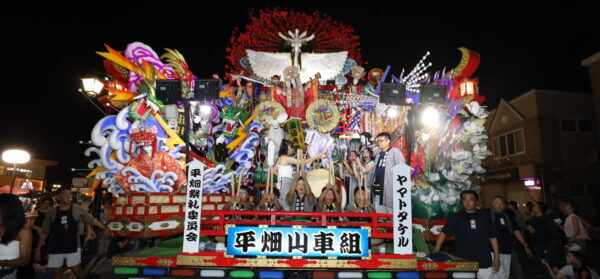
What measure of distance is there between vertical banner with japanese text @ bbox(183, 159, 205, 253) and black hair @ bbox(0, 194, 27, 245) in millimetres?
1720

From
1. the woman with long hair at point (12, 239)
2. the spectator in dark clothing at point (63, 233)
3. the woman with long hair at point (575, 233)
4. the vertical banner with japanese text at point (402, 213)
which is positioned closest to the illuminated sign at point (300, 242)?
the vertical banner with japanese text at point (402, 213)

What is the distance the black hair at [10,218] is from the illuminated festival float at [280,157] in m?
1.23

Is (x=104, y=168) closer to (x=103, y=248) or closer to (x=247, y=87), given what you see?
(x=103, y=248)

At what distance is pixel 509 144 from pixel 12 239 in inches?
1016

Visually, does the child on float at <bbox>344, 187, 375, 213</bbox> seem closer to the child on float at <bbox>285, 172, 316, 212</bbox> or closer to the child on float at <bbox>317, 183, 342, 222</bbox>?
the child on float at <bbox>317, 183, 342, 222</bbox>

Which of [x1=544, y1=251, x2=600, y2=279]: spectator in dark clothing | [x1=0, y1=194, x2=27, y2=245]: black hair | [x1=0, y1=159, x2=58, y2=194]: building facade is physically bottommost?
[x1=544, y1=251, x2=600, y2=279]: spectator in dark clothing

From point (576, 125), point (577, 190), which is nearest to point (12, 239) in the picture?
point (577, 190)

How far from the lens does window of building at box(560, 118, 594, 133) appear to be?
19.5 meters

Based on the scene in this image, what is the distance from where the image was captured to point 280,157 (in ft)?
26.3

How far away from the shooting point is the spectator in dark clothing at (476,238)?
4.53 m

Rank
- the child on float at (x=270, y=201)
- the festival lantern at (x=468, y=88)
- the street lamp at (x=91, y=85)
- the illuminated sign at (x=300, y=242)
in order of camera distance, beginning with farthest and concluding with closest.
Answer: the street lamp at (x=91, y=85) → the festival lantern at (x=468, y=88) → the child on float at (x=270, y=201) → the illuminated sign at (x=300, y=242)

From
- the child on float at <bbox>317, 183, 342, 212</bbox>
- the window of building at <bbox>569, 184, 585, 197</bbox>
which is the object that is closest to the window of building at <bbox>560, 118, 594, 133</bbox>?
the window of building at <bbox>569, 184, 585, 197</bbox>

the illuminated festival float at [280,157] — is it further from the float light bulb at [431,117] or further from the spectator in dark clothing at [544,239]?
the spectator in dark clothing at [544,239]

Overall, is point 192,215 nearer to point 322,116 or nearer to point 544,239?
point 322,116
